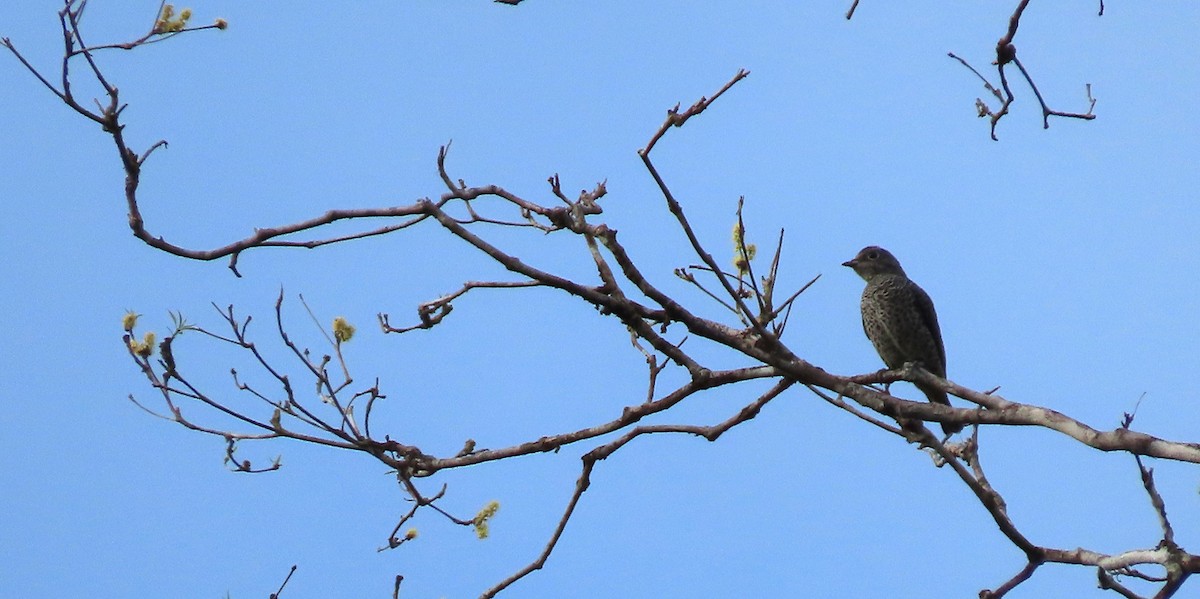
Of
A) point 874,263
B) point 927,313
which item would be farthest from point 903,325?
point 874,263

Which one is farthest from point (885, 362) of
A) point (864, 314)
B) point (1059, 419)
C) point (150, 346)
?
point (150, 346)

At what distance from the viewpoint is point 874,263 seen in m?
8.31

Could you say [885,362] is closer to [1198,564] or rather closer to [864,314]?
[864,314]

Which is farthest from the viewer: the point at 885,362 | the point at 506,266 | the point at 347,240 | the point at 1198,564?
the point at 885,362

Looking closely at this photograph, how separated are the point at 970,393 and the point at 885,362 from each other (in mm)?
3763

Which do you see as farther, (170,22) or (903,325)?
(903,325)

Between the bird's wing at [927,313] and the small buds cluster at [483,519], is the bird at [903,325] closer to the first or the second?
the bird's wing at [927,313]

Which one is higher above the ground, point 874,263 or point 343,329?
point 874,263

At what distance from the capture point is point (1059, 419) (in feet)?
12.3

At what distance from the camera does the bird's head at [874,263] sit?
27.1 feet

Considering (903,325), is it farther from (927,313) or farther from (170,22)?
(170,22)

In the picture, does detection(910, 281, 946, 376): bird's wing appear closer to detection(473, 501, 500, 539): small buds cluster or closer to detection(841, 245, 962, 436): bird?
detection(841, 245, 962, 436): bird

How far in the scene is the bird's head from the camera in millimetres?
8266

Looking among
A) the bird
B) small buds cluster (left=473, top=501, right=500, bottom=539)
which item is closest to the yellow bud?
small buds cluster (left=473, top=501, right=500, bottom=539)
